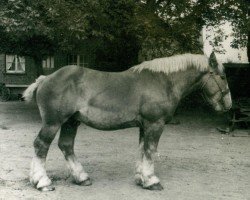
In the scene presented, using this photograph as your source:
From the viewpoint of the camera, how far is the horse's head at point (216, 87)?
7.62m

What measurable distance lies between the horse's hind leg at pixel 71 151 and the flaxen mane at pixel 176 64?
4.93ft

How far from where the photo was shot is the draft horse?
23.7 ft

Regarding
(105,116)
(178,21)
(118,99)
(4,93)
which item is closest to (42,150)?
(105,116)

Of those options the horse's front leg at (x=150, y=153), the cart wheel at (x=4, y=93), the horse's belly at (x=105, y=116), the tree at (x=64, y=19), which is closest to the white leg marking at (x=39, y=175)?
the horse's belly at (x=105, y=116)

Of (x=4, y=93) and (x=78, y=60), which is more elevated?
(x=78, y=60)

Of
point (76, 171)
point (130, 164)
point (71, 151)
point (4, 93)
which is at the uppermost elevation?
point (71, 151)

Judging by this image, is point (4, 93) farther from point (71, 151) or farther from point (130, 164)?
point (71, 151)

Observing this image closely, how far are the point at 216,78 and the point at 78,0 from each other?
8722 mm

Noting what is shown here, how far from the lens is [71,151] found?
7.68 m

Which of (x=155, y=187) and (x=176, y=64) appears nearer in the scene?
(x=155, y=187)

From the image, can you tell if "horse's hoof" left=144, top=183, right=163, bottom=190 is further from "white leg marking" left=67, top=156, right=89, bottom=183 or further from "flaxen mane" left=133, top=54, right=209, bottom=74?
"flaxen mane" left=133, top=54, right=209, bottom=74

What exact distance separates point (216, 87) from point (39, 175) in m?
3.32

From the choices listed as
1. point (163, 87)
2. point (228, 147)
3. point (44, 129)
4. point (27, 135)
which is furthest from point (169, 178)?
point (27, 135)

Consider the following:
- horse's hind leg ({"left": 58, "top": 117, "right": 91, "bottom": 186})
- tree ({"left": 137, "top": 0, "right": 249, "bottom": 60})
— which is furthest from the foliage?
horse's hind leg ({"left": 58, "top": 117, "right": 91, "bottom": 186})
